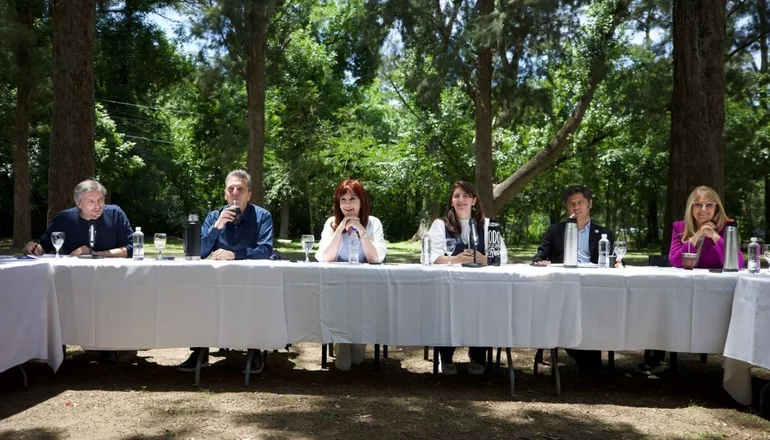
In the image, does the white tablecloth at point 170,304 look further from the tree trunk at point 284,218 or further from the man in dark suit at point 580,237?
the tree trunk at point 284,218

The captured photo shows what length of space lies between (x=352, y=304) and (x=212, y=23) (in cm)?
1151

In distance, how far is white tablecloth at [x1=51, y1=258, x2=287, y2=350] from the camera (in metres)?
4.27

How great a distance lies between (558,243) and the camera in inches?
207

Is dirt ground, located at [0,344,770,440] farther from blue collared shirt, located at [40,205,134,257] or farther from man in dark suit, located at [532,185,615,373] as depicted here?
blue collared shirt, located at [40,205,134,257]

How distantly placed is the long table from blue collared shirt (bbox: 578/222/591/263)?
0.76 meters

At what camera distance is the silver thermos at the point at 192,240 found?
15.3ft

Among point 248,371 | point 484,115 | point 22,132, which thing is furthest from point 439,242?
point 22,132

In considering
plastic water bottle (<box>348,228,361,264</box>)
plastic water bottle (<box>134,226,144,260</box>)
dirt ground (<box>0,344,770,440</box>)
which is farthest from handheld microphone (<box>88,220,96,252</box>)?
plastic water bottle (<box>348,228,361,264</box>)

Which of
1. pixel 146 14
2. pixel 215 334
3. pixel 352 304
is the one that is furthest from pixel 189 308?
pixel 146 14

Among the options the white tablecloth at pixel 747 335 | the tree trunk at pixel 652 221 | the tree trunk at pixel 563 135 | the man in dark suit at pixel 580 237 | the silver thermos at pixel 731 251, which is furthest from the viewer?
the tree trunk at pixel 652 221

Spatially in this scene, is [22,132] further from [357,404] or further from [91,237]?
[357,404]

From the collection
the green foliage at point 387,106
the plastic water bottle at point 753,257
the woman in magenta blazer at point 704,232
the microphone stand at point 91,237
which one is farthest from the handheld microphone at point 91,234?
the green foliage at point 387,106

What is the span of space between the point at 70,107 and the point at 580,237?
5295 millimetres

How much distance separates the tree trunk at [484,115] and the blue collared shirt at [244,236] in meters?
8.34
